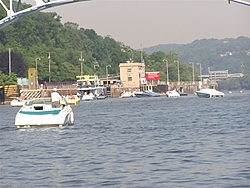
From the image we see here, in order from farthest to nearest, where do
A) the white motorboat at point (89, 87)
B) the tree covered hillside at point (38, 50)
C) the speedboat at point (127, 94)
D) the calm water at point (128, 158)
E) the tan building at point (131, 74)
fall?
the tan building at point (131, 74) → the speedboat at point (127, 94) → the white motorboat at point (89, 87) → the tree covered hillside at point (38, 50) → the calm water at point (128, 158)

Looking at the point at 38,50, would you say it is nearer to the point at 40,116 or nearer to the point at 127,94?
the point at 127,94

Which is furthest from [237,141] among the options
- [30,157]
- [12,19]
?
[12,19]

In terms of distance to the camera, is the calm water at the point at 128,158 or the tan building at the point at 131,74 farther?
the tan building at the point at 131,74

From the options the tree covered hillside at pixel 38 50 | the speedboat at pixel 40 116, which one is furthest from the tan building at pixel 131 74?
the speedboat at pixel 40 116

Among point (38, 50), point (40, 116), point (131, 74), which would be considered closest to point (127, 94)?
point (38, 50)

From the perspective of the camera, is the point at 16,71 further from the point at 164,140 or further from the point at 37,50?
the point at 164,140

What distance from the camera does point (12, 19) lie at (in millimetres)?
68188

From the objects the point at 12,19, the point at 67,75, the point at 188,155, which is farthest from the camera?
the point at 67,75

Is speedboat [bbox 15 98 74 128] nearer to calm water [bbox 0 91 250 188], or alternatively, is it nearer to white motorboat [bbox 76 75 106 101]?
calm water [bbox 0 91 250 188]

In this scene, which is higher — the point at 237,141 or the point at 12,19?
the point at 12,19

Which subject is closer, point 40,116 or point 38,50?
point 40,116

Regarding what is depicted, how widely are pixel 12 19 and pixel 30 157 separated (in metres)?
43.6

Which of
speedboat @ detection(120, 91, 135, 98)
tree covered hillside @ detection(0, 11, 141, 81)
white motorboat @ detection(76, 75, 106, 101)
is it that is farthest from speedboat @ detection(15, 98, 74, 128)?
speedboat @ detection(120, 91, 135, 98)

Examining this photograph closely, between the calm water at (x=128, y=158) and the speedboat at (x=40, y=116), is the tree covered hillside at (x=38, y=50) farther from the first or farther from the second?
the calm water at (x=128, y=158)
